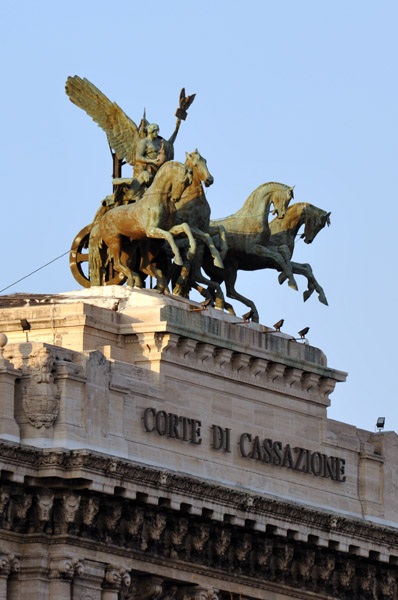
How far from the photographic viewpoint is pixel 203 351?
7925 cm

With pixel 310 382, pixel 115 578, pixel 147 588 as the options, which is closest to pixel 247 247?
pixel 310 382

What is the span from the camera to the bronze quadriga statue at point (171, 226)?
80.8 m

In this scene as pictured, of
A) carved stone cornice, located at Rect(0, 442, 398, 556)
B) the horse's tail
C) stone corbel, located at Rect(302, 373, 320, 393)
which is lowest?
carved stone cornice, located at Rect(0, 442, 398, 556)

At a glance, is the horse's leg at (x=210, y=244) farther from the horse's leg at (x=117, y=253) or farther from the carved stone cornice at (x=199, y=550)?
the carved stone cornice at (x=199, y=550)

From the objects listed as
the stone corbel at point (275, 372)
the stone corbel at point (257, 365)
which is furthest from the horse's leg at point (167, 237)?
the stone corbel at point (275, 372)

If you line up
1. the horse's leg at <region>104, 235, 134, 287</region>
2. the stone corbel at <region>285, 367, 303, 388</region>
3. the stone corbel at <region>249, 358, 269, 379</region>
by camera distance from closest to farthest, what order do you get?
the stone corbel at <region>249, 358, 269, 379</region>
the horse's leg at <region>104, 235, 134, 287</region>
the stone corbel at <region>285, 367, 303, 388</region>

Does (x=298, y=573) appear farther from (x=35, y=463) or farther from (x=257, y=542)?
(x=35, y=463)

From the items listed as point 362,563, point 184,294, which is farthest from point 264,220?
point 362,563

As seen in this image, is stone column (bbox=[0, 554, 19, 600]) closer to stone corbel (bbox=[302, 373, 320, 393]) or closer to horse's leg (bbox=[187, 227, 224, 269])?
horse's leg (bbox=[187, 227, 224, 269])

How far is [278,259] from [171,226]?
507cm

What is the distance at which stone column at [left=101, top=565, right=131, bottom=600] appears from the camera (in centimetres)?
7531

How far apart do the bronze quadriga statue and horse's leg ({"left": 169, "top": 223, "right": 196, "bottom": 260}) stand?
0.08 feet

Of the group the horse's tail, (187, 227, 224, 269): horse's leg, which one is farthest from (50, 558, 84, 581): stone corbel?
the horse's tail

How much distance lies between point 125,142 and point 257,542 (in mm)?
12156
